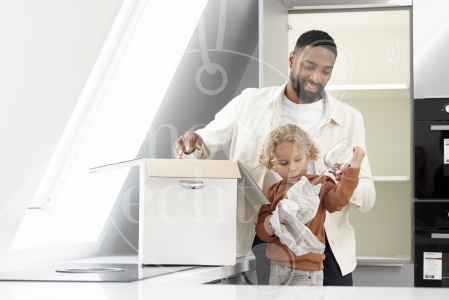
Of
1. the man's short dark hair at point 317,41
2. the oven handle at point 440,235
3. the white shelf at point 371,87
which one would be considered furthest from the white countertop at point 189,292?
the white shelf at point 371,87

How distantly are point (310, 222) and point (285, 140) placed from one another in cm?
25

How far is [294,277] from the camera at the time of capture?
1676mm

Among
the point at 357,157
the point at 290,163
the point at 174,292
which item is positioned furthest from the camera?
the point at 290,163

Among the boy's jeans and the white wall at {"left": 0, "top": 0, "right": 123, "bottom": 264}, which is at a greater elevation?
the white wall at {"left": 0, "top": 0, "right": 123, "bottom": 264}

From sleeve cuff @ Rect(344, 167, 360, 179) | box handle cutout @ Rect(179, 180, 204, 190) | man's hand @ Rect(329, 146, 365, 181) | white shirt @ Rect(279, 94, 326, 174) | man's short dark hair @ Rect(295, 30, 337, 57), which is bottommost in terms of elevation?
box handle cutout @ Rect(179, 180, 204, 190)

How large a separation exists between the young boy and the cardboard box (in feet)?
0.67

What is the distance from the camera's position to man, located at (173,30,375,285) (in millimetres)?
1818

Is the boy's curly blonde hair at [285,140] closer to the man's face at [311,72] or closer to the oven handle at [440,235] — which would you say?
the man's face at [311,72]

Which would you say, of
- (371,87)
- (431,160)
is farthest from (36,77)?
(431,160)

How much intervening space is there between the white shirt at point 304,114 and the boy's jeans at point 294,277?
44cm

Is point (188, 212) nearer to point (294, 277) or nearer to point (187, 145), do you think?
point (187, 145)

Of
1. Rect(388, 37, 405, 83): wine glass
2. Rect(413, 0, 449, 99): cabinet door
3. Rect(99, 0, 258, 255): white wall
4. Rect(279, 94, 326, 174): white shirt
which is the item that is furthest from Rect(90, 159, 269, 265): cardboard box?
Rect(413, 0, 449, 99): cabinet door

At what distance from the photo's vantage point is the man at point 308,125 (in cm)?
182

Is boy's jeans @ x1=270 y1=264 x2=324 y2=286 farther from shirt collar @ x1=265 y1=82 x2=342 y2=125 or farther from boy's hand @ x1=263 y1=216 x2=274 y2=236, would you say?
shirt collar @ x1=265 y1=82 x2=342 y2=125
